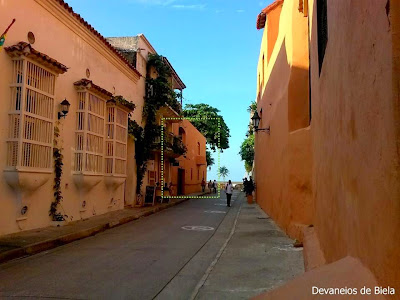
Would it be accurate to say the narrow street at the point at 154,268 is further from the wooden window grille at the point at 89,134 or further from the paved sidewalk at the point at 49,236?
the wooden window grille at the point at 89,134

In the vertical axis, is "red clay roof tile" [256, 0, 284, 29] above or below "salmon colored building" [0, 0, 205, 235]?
above

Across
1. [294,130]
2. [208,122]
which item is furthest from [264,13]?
[208,122]

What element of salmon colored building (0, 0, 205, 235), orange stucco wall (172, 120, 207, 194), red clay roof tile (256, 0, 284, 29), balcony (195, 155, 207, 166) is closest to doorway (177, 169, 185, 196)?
orange stucco wall (172, 120, 207, 194)

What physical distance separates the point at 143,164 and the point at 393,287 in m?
18.7

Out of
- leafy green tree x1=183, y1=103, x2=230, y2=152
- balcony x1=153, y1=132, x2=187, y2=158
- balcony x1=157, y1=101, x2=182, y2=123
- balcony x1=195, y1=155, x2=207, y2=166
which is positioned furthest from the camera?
leafy green tree x1=183, y1=103, x2=230, y2=152

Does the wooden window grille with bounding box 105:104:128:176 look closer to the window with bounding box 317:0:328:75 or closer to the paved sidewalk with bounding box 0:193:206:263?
the paved sidewalk with bounding box 0:193:206:263

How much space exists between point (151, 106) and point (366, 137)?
19011 millimetres

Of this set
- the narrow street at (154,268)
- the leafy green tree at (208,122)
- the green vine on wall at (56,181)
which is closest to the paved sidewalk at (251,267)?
the narrow street at (154,268)

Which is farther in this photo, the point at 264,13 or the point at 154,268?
the point at 264,13

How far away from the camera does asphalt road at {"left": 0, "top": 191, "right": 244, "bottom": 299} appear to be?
5410mm

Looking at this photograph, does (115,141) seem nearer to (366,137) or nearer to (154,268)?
(154,268)

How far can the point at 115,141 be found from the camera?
50.6 feet

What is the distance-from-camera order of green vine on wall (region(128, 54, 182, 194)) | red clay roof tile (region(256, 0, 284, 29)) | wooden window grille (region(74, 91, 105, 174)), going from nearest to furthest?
wooden window grille (region(74, 91, 105, 174)) < red clay roof tile (region(256, 0, 284, 29)) < green vine on wall (region(128, 54, 182, 194))

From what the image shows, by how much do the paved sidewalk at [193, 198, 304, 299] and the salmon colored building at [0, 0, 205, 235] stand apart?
17.3 ft
